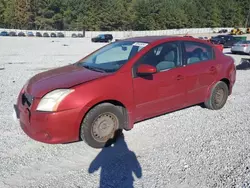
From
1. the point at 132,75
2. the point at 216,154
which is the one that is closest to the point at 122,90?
the point at 132,75

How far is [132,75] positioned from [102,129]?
3.19 feet

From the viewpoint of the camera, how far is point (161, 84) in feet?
15.2

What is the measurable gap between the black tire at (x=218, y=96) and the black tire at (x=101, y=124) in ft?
7.40

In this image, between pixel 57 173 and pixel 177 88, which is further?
pixel 177 88

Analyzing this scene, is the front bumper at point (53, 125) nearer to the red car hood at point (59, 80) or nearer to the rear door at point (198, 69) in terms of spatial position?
the red car hood at point (59, 80)

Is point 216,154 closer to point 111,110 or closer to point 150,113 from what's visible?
point 150,113

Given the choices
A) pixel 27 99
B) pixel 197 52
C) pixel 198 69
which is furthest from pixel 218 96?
pixel 27 99

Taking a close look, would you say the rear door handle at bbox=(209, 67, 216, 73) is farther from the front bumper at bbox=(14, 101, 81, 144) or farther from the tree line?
the tree line

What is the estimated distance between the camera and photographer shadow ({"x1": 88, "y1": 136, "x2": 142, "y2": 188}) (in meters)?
3.26

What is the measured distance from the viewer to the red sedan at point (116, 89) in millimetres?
3811

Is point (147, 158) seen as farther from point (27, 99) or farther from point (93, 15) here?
point (93, 15)

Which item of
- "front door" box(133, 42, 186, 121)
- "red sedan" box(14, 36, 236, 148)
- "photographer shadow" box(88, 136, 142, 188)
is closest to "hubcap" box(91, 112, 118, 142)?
"red sedan" box(14, 36, 236, 148)

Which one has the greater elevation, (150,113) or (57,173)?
(150,113)

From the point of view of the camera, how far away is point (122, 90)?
424 centimetres
